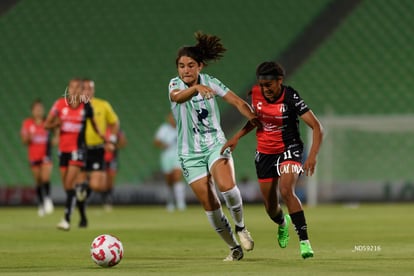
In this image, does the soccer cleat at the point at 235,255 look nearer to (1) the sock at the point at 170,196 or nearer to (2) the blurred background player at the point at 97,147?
(2) the blurred background player at the point at 97,147

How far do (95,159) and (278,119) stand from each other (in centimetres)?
693

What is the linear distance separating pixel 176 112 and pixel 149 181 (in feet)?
50.3

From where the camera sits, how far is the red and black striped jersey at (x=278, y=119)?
8.93 meters

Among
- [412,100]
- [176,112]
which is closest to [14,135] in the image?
[412,100]

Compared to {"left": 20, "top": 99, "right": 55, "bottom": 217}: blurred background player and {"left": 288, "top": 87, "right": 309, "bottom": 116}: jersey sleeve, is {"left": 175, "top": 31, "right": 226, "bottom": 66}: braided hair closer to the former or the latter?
{"left": 288, "top": 87, "right": 309, "bottom": 116}: jersey sleeve

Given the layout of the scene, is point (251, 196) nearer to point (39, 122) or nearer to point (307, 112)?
point (39, 122)

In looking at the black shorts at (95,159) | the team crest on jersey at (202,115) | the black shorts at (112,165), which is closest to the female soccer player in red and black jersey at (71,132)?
the black shorts at (95,159)

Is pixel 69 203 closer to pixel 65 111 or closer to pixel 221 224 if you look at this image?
pixel 65 111

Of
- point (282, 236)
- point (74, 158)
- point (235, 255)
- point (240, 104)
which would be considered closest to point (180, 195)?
point (74, 158)

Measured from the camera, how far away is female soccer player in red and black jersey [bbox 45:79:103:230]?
45.8 ft

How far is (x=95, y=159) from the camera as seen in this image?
50.9 ft

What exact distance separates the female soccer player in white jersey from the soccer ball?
3.16 feet

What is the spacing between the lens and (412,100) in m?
24.8

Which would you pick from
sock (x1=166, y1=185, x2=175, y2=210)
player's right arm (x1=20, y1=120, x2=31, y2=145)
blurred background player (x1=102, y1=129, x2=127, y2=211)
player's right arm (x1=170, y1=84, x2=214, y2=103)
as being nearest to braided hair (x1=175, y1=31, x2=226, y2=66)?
player's right arm (x1=170, y1=84, x2=214, y2=103)
